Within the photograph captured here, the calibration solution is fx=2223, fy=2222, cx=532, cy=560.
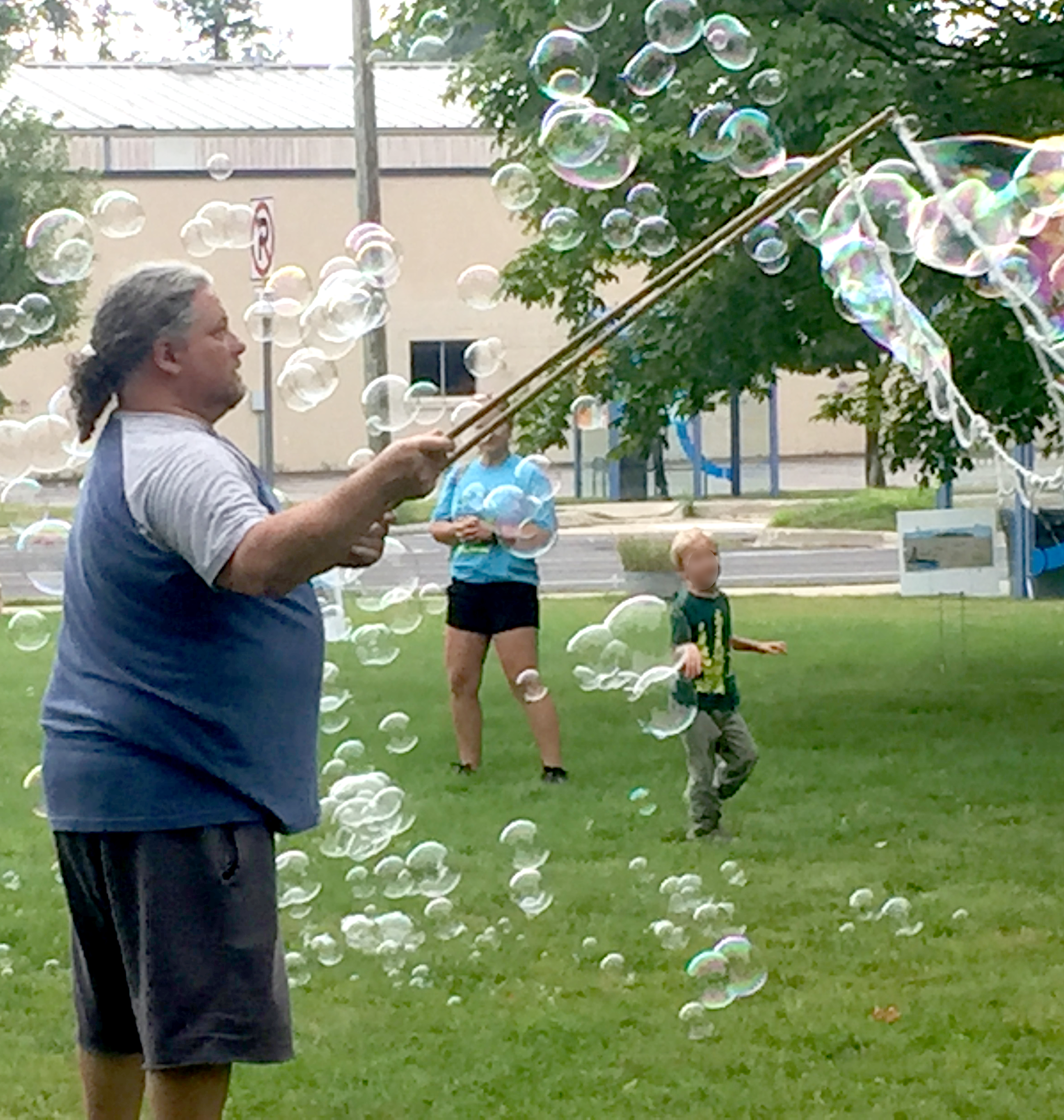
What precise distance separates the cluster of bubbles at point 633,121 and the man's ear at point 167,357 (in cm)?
327

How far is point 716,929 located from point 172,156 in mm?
29426

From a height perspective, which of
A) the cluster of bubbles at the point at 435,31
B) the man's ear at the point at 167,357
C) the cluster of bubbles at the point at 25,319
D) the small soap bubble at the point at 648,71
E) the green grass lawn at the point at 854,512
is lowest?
the green grass lawn at the point at 854,512

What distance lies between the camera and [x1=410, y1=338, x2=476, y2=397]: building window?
34.9m

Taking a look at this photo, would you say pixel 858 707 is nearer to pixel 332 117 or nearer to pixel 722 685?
pixel 722 685

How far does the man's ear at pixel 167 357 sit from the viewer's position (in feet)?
11.3

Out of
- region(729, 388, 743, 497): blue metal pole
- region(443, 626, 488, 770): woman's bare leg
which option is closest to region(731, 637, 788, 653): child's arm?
region(443, 626, 488, 770): woman's bare leg

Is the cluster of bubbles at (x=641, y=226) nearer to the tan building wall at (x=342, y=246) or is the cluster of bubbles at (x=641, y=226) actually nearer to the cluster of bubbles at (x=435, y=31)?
the cluster of bubbles at (x=435, y=31)

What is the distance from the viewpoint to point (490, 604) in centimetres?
865

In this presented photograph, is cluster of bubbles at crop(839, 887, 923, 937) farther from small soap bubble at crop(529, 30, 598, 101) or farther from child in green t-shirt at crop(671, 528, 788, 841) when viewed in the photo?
small soap bubble at crop(529, 30, 598, 101)

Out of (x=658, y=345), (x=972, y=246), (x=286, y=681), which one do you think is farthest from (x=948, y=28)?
(x=286, y=681)

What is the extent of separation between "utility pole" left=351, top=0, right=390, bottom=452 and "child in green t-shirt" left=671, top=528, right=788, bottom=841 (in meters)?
9.67

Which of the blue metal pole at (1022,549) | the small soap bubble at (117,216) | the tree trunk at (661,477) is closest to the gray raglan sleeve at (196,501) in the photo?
the small soap bubble at (117,216)

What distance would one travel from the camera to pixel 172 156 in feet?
112

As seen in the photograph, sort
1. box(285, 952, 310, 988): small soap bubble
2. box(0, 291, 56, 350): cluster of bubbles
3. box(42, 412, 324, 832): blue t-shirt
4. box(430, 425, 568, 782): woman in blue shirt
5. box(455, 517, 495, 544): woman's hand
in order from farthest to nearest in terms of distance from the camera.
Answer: box(430, 425, 568, 782): woman in blue shirt → box(455, 517, 495, 544): woman's hand → box(0, 291, 56, 350): cluster of bubbles → box(285, 952, 310, 988): small soap bubble → box(42, 412, 324, 832): blue t-shirt
